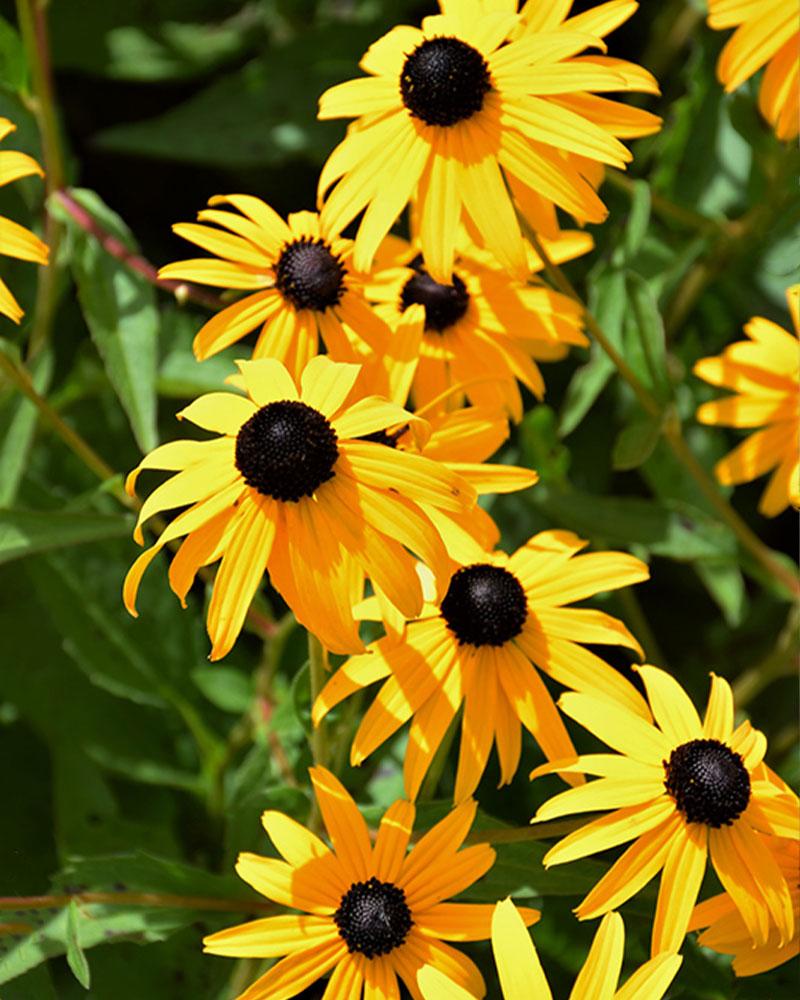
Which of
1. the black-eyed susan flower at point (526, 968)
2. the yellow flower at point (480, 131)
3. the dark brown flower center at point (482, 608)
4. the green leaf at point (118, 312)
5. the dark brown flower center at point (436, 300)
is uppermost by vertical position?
the yellow flower at point (480, 131)

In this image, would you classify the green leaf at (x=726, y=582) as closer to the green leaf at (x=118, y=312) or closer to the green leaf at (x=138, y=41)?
the green leaf at (x=118, y=312)

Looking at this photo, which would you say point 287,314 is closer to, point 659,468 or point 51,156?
point 51,156

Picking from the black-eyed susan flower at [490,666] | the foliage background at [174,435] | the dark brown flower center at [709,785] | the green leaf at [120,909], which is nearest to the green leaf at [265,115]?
the foliage background at [174,435]

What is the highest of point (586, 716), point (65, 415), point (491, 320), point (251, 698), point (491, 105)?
point (491, 105)

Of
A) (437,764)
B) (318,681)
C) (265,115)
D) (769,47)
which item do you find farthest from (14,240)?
(265,115)

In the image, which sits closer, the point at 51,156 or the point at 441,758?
the point at 441,758

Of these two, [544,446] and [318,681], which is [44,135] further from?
[318,681]

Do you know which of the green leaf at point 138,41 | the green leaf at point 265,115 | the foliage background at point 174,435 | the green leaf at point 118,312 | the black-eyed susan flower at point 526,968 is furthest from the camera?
the green leaf at point 138,41

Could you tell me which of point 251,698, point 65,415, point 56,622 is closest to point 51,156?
point 65,415
